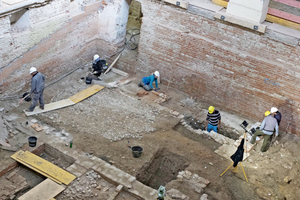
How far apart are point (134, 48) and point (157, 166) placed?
19.7ft

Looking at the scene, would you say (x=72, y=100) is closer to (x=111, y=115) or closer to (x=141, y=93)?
(x=111, y=115)

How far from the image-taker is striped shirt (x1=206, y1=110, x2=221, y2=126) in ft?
36.0

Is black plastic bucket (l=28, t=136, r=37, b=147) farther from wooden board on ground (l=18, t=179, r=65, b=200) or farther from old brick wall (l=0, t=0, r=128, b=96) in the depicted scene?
old brick wall (l=0, t=0, r=128, b=96)

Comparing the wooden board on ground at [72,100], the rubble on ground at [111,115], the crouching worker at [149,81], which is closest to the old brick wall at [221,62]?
the crouching worker at [149,81]

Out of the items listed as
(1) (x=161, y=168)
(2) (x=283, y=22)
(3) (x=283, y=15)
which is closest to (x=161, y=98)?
(1) (x=161, y=168)

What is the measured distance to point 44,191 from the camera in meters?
8.00

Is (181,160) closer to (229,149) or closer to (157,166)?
(157,166)

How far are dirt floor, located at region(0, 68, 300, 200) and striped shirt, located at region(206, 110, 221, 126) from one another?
60 centimetres

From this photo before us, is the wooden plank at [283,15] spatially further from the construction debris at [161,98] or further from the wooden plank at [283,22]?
the construction debris at [161,98]

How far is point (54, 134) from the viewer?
9.88m

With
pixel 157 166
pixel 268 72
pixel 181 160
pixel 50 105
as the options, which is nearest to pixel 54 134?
pixel 50 105

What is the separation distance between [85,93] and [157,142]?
11.2 feet

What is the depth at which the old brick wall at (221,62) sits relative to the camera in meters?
11.1

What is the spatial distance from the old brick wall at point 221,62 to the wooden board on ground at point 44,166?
240 inches
